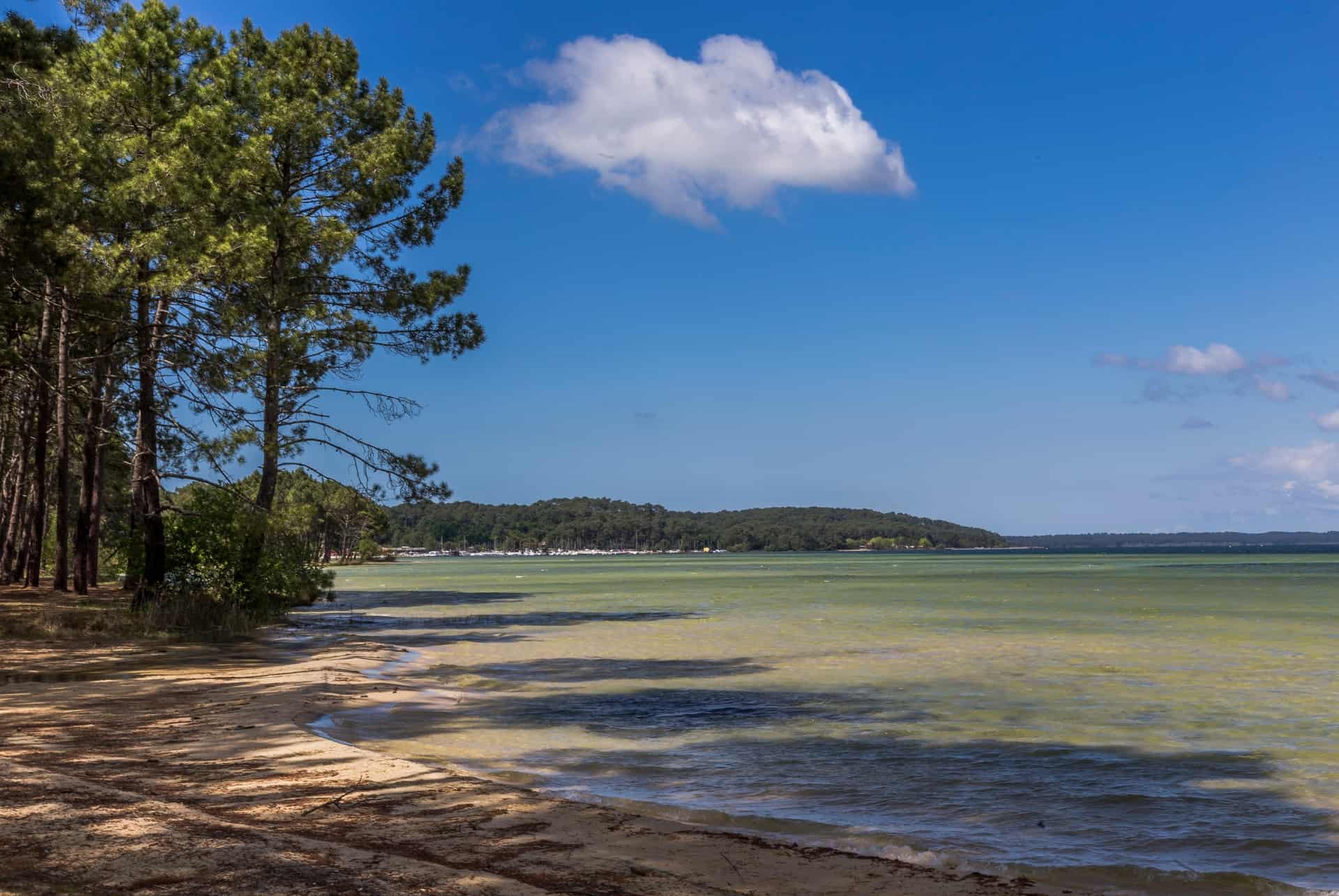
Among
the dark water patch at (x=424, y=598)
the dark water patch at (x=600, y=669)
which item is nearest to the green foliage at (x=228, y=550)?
the dark water patch at (x=600, y=669)

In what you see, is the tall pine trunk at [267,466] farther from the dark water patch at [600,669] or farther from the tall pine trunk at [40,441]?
the dark water patch at [600,669]

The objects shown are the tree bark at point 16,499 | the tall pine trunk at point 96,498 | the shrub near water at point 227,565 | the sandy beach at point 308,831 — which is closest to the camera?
the sandy beach at point 308,831

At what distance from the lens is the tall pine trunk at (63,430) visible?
2027 cm

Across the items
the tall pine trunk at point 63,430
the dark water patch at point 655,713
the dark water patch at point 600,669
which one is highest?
the tall pine trunk at point 63,430

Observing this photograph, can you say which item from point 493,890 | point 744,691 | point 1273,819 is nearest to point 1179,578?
point 744,691

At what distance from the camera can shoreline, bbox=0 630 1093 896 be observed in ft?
15.8

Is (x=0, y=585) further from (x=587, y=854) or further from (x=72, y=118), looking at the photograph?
(x=587, y=854)

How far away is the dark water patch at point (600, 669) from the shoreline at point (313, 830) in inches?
238

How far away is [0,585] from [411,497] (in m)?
13.9

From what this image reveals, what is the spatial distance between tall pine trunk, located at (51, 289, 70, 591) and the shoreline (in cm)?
987

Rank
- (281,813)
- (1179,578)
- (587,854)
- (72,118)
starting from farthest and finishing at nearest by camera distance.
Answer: (1179,578), (72,118), (281,813), (587,854)

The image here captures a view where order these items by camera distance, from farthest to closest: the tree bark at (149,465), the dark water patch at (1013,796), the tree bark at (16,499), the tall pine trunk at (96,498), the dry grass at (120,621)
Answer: the tree bark at (16,499), the tall pine trunk at (96,498), the tree bark at (149,465), the dry grass at (120,621), the dark water patch at (1013,796)

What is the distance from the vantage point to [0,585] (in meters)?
29.8

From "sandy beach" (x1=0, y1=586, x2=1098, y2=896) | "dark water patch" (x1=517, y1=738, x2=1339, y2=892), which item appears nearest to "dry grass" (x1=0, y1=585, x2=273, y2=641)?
"sandy beach" (x1=0, y1=586, x2=1098, y2=896)
